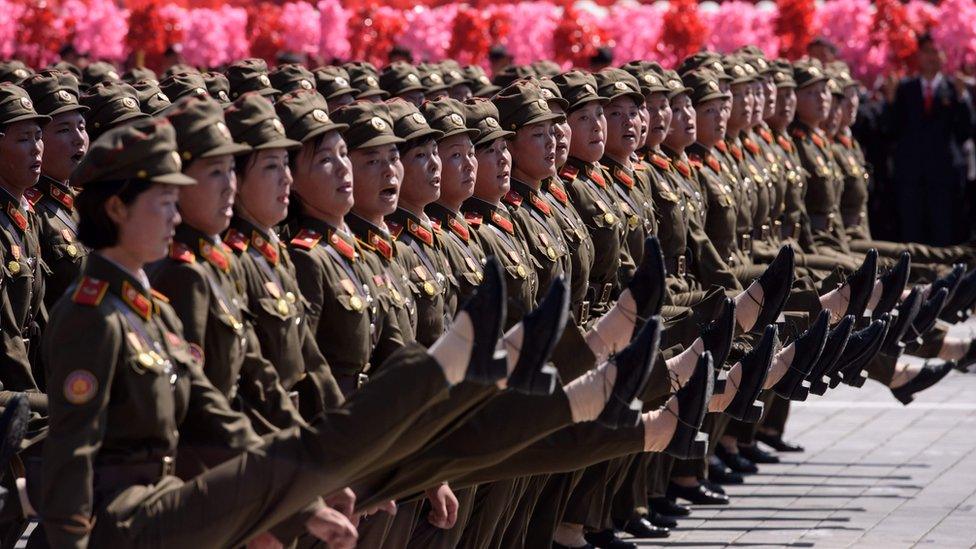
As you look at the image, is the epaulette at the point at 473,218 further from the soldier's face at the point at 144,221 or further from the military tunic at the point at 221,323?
the soldier's face at the point at 144,221

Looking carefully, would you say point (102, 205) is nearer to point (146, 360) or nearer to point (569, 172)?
point (146, 360)

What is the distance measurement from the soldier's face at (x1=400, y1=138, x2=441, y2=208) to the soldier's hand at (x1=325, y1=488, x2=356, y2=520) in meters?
1.74

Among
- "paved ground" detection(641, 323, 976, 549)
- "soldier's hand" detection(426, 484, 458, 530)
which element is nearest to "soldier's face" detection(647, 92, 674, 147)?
"paved ground" detection(641, 323, 976, 549)

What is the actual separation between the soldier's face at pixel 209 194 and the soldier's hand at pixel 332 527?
88 centimetres

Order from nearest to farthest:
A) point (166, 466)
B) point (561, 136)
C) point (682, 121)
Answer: point (166, 466) < point (561, 136) < point (682, 121)

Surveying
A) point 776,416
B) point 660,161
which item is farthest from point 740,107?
point 776,416

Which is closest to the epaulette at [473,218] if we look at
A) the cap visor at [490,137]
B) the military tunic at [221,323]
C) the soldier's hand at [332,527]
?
the cap visor at [490,137]

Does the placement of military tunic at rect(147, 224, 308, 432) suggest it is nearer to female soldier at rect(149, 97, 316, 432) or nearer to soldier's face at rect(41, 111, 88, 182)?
female soldier at rect(149, 97, 316, 432)

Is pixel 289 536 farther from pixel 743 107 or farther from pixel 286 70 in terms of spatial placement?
pixel 743 107

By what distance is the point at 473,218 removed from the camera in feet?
26.0

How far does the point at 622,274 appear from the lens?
943 cm

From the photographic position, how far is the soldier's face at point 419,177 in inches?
280

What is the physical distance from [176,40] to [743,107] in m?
9.72

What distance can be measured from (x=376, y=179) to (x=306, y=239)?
46 cm
